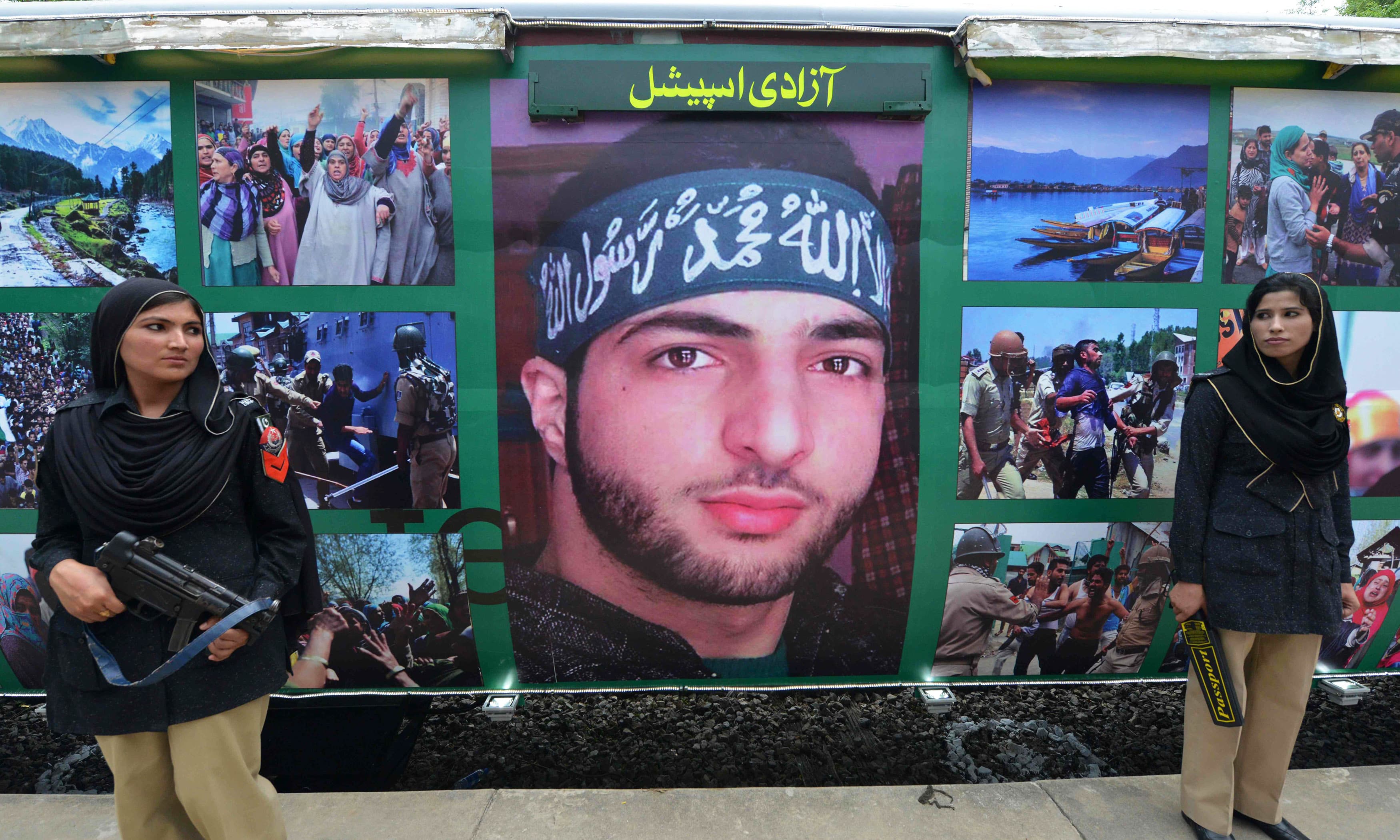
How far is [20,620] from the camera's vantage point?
2863mm

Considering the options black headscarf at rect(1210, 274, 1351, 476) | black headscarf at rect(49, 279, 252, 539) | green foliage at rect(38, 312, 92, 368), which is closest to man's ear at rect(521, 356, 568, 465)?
black headscarf at rect(49, 279, 252, 539)

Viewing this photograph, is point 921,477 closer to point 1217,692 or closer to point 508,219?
point 1217,692

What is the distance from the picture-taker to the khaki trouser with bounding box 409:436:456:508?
2.80m

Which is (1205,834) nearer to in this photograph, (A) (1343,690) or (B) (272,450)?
(A) (1343,690)

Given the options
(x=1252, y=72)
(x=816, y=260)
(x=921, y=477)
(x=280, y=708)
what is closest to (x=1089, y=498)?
(x=921, y=477)

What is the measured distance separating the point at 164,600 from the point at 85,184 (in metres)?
1.80

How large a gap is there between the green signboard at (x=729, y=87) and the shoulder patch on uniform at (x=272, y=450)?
1.41 m

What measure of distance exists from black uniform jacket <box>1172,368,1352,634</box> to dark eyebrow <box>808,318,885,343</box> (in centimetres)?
110

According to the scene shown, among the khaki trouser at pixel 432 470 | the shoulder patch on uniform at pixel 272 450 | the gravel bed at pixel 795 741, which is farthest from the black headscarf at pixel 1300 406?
the shoulder patch on uniform at pixel 272 450

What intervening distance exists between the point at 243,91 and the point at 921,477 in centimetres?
286

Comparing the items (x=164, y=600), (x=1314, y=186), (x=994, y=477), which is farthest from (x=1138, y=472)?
(x=164, y=600)

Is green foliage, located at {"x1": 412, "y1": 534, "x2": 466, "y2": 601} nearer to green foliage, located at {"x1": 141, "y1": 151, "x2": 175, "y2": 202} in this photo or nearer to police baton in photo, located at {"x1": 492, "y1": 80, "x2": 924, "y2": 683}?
police baton in photo, located at {"x1": 492, "y1": 80, "x2": 924, "y2": 683}

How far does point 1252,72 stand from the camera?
112 inches

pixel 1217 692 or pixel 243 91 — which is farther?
pixel 243 91
